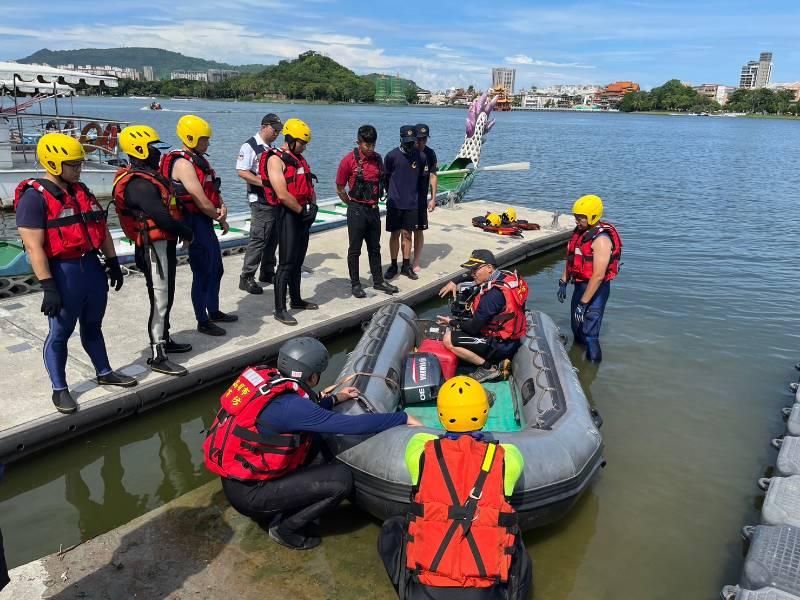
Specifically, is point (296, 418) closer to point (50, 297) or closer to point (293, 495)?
point (293, 495)

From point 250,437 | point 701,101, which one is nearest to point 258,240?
point 250,437

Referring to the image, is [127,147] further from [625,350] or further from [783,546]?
[625,350]

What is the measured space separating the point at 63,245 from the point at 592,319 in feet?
13.7

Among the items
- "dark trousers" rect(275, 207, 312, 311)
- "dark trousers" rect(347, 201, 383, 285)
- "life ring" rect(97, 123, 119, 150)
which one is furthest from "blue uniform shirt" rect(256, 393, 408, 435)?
"life ring" rect(97, 123, 119, 150)

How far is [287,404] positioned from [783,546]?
7.52 feet

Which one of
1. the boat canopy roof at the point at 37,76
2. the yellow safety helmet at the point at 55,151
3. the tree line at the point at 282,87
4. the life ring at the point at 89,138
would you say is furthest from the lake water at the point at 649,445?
the tree line at the point at 282,87

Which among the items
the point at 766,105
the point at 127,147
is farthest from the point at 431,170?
the point at 766,105

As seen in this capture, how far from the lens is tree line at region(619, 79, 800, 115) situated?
339ft

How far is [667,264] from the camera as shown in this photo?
30.5 feet

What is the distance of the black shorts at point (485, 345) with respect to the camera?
427 cm

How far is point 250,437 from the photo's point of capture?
2.53m

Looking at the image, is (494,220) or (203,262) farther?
(494,220)

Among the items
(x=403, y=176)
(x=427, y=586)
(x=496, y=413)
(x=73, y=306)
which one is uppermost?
(x=403, y=176)

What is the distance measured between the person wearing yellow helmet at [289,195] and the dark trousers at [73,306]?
63.9 inches
